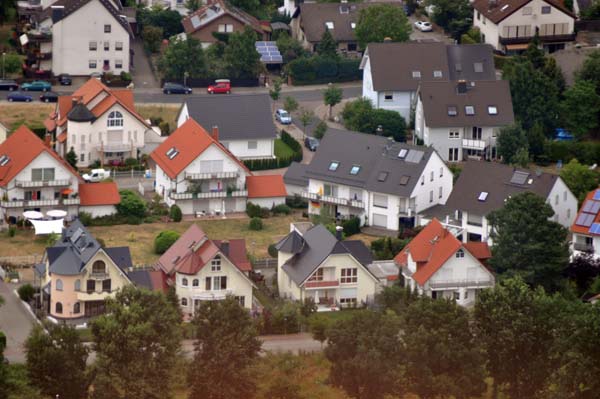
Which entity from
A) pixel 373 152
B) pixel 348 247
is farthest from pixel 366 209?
pixel 348 247

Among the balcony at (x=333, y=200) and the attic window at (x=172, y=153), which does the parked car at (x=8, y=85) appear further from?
the balcony at (x=333, y=200)

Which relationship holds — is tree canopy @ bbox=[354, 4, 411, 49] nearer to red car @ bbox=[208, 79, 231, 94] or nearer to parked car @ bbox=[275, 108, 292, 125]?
red car @ bbox=[208, 79, 231, 94]

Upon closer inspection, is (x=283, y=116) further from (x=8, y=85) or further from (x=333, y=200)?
(x=333, y=200)

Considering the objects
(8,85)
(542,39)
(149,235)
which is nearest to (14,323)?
(149,235)

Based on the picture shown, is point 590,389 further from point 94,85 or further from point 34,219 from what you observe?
point 94,85

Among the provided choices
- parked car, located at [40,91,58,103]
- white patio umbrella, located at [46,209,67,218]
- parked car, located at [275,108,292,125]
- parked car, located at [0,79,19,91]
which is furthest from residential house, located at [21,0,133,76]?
white patio umbrella, located at [46,209,67,218]

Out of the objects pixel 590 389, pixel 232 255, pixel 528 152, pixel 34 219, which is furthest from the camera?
pixel 528 152
